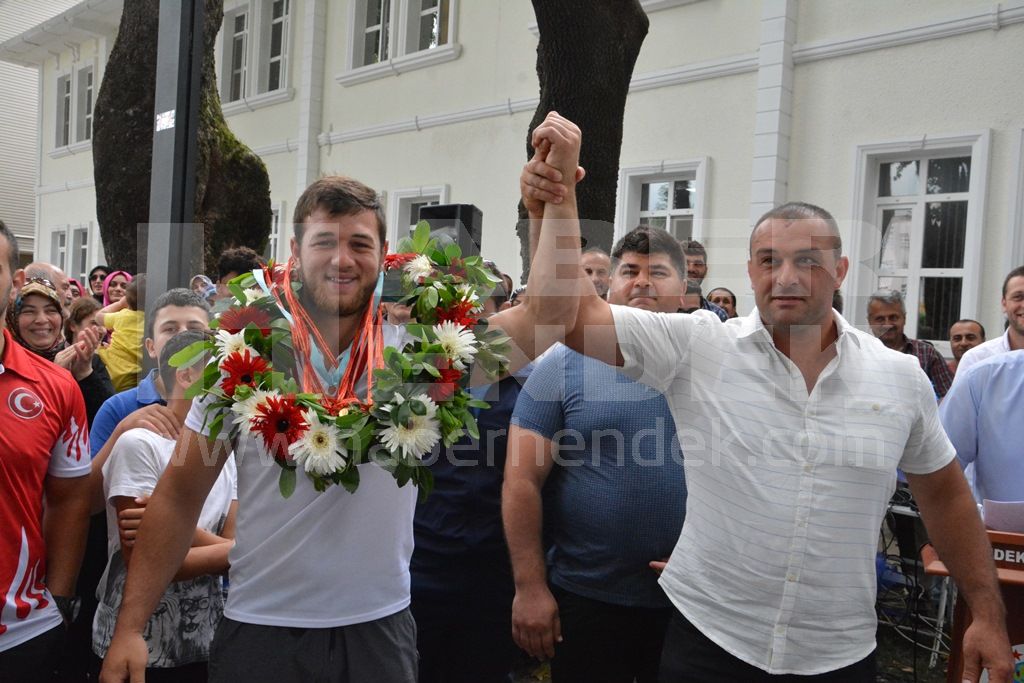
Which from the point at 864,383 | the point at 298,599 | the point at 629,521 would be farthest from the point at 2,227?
the point at 864,383

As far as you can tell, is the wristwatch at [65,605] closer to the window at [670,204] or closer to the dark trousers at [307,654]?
the dark trousers at [307,654]

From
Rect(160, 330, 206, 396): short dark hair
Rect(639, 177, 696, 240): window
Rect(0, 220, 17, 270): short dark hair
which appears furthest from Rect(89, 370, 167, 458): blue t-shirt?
Rect(639, 177, 696, 240): window

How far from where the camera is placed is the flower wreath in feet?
7.86

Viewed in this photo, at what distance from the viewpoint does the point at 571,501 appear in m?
3.27

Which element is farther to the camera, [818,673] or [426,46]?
[426,46]

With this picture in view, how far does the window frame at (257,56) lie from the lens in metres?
16.7

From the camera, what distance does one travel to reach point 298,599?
7.97 ft

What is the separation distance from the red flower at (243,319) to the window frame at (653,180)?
327 inches

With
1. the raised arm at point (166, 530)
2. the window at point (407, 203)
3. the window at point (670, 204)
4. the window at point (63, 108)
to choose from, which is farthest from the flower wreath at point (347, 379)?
the window at point (63, 108)

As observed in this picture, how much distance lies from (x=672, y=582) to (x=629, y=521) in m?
0.44

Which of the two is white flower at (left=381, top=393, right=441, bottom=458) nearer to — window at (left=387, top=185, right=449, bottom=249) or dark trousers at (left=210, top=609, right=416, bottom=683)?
dark trousers at (left=210, top=609, right=416, bottom=683)

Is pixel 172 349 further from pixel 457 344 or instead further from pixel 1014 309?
pixel 1014 309

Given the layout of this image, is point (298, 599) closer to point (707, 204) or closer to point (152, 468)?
point (152, 468)

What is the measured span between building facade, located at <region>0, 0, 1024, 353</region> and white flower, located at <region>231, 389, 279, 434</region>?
3.24m
